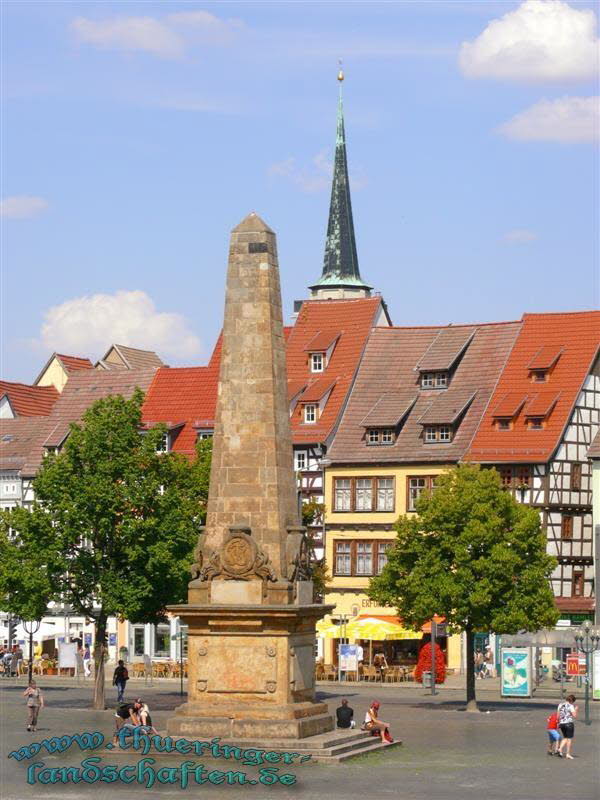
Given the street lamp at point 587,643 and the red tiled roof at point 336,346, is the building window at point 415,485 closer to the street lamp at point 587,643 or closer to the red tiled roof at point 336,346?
the red tiled roof at point 336,346

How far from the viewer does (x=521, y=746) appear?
42.6 meters

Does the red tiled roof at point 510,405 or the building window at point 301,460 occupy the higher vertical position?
the red tiled roof at point 510,405

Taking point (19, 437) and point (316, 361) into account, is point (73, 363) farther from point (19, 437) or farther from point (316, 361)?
point (316, 361)

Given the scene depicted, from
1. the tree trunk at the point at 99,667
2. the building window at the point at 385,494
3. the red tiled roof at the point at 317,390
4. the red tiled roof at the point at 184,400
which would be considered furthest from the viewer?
the red tiled roof at the point at 184,400

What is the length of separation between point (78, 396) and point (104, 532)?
37.9 metres

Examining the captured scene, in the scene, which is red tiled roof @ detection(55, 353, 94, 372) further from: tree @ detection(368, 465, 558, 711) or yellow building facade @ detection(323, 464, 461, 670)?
tree @ detection(368, 465, 558, 711)

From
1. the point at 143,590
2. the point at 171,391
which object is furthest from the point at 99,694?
the point at 171,391

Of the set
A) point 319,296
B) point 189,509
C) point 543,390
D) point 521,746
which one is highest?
point 319,296

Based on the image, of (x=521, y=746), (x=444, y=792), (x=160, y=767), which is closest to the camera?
(x=444, y=792)

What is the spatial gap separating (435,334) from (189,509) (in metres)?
29.8

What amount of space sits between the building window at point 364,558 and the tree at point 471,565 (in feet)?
66.8

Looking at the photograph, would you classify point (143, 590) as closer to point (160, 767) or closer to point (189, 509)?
point (189, 509)

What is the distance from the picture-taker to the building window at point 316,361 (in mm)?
83938

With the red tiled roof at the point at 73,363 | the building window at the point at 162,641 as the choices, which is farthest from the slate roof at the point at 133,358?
the building window at the point at 162,641
